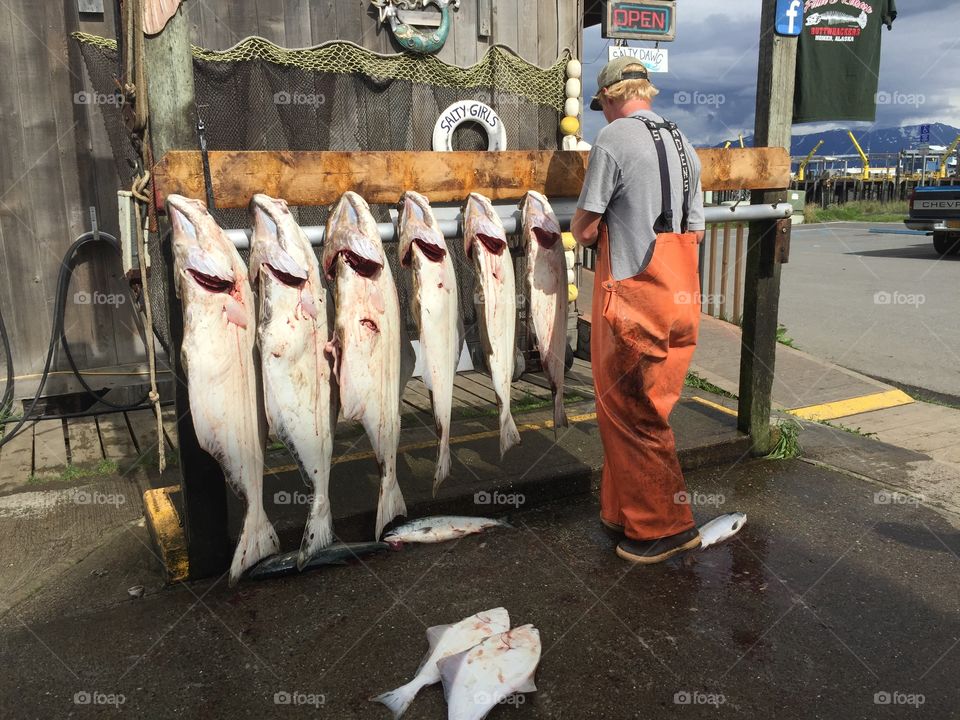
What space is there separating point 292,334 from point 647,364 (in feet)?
5.02

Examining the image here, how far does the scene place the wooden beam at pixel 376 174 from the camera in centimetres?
290

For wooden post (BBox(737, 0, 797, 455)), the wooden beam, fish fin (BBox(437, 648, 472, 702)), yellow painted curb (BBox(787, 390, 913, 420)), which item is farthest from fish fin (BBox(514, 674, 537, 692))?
yellow painted curb (BBox(787, 390, 913, 420))

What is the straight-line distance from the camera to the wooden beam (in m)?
2.90

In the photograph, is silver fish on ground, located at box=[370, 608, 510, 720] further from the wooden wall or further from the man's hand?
the wooden wall

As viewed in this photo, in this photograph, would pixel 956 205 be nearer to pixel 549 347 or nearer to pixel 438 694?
pixel 549 347

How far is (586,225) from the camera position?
129 inches

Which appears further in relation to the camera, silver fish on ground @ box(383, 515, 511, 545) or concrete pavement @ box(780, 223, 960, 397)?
concrete pavement @ box(780, 223, 960, 397)

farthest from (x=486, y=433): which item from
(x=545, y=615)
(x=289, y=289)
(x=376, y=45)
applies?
(x=376, y=45)

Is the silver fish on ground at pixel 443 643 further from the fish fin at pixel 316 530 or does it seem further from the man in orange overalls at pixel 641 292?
the man in orange overalls at pixel 641 292

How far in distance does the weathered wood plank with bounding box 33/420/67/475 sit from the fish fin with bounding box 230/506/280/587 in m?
2.64

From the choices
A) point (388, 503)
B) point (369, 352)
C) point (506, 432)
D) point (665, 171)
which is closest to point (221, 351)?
point (369, 352)

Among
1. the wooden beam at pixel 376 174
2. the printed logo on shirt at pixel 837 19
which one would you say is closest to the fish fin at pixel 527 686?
the wooden beam at pixel 376 174

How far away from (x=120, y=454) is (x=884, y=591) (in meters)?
4.65

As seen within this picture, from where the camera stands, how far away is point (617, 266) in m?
3.27
